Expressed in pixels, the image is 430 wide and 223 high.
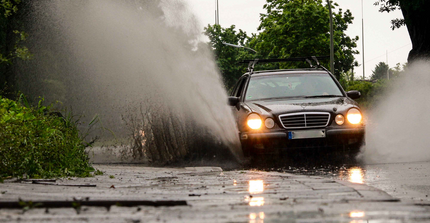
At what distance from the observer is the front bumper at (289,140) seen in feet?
32.5

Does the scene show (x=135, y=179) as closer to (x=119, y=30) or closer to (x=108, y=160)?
(x=108, y=160)

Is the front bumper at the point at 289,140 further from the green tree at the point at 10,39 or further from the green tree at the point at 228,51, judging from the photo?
the green tree at the point at 228,51

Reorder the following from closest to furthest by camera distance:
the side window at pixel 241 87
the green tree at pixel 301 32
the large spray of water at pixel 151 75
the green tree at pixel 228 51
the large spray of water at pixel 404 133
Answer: the large spray of water at pixel 404 133, the large spray of water at pixel 151 75, the side window at pixel 241 87, the green tree at pixel 301 32, the green tree at pixel 228 51

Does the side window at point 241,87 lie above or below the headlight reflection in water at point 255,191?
above

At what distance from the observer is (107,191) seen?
6.12m

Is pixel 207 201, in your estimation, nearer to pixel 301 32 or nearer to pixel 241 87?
pixel 241 87

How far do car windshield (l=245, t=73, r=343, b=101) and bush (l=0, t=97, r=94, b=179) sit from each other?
3.43 m

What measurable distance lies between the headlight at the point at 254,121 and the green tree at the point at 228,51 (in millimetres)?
55496

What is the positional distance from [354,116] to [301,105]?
814mm

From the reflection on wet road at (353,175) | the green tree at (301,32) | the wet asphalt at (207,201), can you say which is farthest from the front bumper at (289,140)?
the green tree at (301,32)

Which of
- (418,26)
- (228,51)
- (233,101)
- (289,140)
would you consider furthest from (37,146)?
(228,51)

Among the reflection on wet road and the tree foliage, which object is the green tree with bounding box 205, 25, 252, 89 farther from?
the reflection on wet road

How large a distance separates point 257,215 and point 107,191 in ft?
6.29

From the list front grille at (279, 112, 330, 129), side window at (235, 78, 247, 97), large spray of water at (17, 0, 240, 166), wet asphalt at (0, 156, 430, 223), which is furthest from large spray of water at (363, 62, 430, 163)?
wet asphalt at (0, 156, 430, 223)
